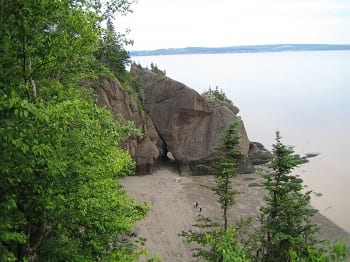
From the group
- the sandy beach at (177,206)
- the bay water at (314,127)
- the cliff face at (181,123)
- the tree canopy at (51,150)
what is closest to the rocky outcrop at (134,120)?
the cliff face at (181,123)

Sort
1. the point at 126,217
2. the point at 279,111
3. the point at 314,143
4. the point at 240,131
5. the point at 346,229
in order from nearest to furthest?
the point at 126,217
the point at 346,229
the point at 240,131
the point at 314,143
the point at 279,111

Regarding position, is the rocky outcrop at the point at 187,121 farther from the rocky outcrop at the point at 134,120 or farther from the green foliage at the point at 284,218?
the green foliage at the point at 284,218

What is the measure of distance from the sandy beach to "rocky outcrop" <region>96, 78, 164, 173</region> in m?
1.69

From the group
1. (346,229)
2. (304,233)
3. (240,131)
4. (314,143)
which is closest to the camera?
(304,233)

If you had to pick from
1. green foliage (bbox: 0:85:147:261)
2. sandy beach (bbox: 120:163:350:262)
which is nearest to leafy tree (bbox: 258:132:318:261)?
sandy beach (bbox: 120:163:350:262)

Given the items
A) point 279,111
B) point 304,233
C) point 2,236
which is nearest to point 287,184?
point 304,233

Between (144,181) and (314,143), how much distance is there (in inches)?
1044

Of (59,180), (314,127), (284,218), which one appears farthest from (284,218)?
(314,127)

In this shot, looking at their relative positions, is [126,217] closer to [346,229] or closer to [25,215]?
[25,215]

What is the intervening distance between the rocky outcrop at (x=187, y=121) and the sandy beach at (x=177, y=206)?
7.25 ft

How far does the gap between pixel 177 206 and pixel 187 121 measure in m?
10.9

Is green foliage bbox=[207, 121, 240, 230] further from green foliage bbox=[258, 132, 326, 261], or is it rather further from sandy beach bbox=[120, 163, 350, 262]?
sandy beach bbox=[120, 163, 350, 262]

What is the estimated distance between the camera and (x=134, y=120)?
3534cm

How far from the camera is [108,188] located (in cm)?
834
